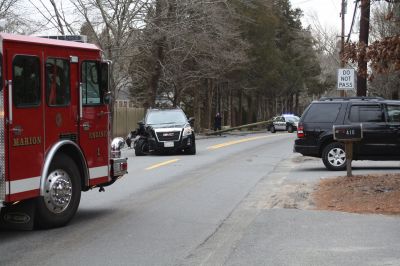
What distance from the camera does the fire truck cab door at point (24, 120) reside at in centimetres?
733

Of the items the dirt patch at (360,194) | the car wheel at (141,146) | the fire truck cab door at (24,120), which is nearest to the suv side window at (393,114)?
the dirt patch at (360,194)

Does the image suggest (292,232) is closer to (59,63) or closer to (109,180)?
(109,180)

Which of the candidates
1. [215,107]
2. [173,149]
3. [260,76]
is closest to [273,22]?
[260,76]

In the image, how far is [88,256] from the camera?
6.88m

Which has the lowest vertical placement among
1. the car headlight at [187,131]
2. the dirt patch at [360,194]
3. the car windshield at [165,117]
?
the dirt patch at [360,194]

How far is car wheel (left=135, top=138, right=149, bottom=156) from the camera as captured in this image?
2302 centimetres

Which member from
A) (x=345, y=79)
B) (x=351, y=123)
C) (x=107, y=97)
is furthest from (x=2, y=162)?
(x=345, y=79)

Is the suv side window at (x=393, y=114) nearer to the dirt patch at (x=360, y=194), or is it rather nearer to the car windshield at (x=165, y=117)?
the dirt patch at (x=360, y=194)

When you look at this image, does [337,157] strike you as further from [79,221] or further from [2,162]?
[2,162]

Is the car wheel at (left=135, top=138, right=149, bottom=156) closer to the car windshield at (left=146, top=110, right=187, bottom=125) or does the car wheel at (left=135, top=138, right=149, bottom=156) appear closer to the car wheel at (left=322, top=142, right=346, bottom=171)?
the car windshield at (left=146, top=110, right=187, bottom=125)

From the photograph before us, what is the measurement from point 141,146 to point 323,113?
8.99m

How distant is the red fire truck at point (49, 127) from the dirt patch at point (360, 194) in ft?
13.2

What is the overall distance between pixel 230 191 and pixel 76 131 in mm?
4655

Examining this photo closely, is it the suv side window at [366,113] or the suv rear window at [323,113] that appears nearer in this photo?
the suv side window at [366,113]
